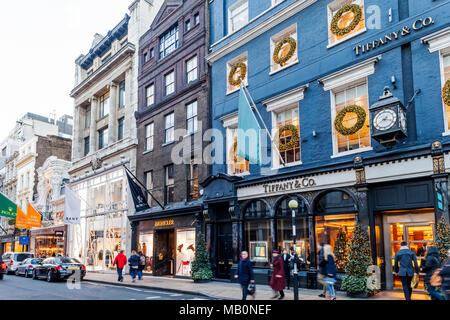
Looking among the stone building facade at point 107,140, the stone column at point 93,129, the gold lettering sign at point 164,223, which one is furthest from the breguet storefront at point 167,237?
the stone column at point 93,129

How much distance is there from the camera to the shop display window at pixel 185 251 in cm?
2245

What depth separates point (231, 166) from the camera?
20.8 metres

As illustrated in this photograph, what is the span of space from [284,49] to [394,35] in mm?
5340

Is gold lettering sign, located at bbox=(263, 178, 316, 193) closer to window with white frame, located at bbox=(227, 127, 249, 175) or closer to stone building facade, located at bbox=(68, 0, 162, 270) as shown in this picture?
window with white frame, located at bbox=(227, 127, 249, 175)

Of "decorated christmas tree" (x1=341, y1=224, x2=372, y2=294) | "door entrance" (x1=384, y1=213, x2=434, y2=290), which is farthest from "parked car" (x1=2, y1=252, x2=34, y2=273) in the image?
"door entrance" (x1=384, y1=213, x2=434, y2=290)

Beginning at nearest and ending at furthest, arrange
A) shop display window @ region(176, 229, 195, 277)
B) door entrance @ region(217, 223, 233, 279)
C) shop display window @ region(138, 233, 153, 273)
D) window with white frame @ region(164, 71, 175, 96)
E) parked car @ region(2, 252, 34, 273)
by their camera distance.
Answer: door entrance @ region(217, 223, 233, 279), shop display window @ region(176, 229, 195, 277), shop display window @ region(138, 233, 153, 273), window with white frame @ region(164, 71, 175, 96), parked car @ region(2, 252, 34, 273)

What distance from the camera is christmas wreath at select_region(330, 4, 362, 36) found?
15.8m

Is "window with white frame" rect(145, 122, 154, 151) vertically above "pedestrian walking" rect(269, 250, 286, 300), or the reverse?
"window with white frame" rect(145, 122, 154, 151)

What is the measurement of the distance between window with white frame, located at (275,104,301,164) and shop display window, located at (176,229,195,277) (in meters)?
7.47

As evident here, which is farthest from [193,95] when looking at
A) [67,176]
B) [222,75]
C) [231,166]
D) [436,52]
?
[67,176]

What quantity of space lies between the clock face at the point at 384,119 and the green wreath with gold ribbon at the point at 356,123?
889 mm

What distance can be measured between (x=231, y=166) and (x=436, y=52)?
10.6m

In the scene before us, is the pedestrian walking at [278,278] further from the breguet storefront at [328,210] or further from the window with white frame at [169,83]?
the window with white frame at [169,83]

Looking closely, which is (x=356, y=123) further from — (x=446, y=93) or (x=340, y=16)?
(x=340, y=16)
